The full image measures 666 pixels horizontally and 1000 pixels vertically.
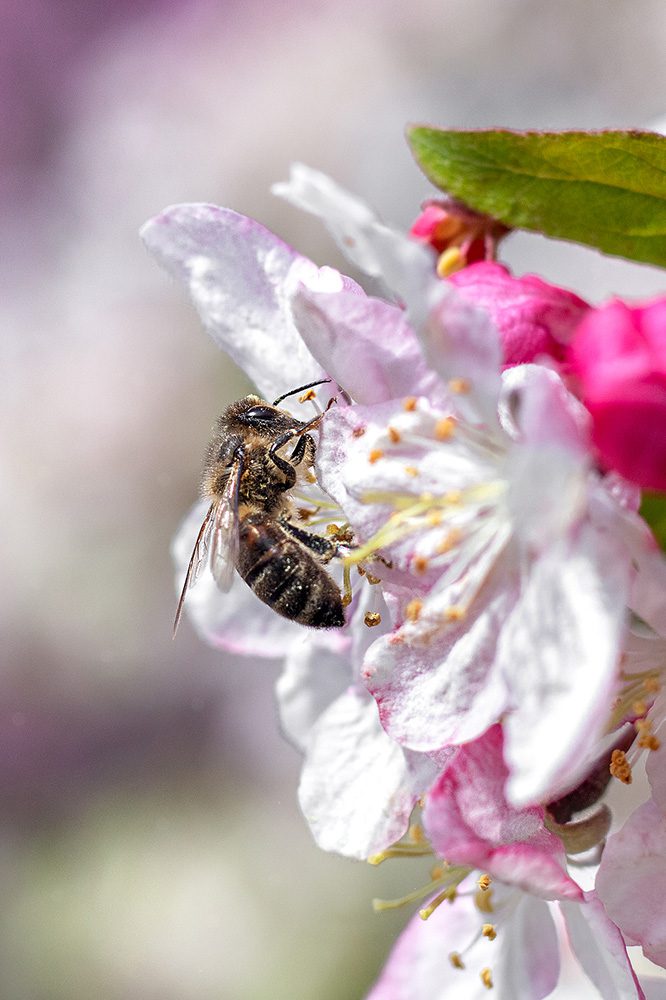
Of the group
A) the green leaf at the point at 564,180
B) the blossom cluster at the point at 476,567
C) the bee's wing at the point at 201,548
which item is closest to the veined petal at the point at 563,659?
the blossom cluster at the point at 476,567

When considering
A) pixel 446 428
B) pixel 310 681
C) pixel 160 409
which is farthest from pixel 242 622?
pixel 160 409

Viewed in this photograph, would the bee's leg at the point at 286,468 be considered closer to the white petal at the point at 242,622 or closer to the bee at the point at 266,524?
the bee at the point at 266,524

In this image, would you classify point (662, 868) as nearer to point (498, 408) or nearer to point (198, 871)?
point (498, 408)

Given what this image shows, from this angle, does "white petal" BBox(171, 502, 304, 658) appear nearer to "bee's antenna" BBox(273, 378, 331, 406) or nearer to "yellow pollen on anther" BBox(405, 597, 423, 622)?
"bee's antenna" BBox(273, 378, 331, 406)

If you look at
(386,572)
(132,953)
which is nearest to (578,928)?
(386,572)

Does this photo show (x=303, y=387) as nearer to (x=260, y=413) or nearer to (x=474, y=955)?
(x=260, y=413)

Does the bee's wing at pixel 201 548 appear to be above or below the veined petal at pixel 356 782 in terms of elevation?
above
